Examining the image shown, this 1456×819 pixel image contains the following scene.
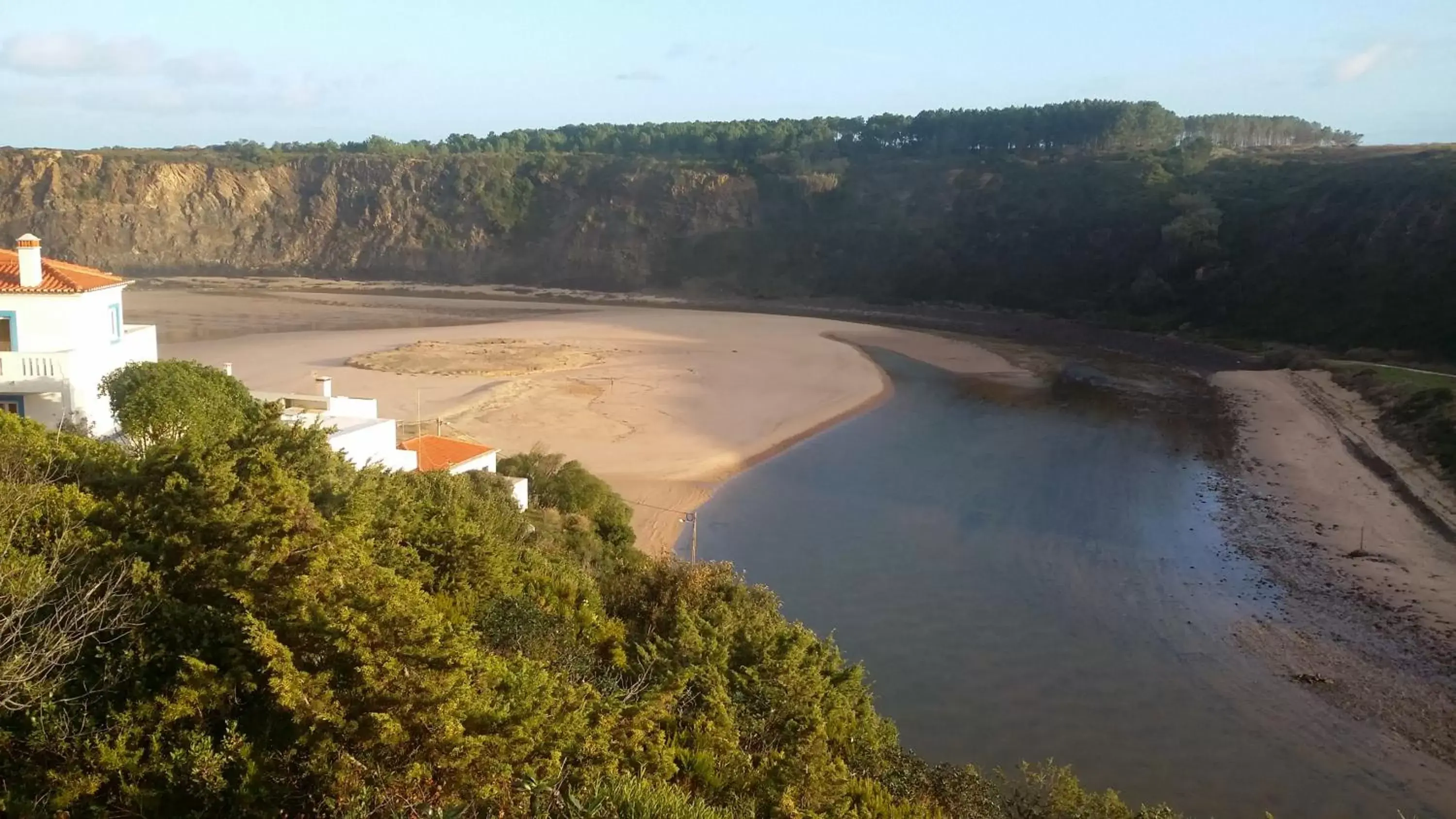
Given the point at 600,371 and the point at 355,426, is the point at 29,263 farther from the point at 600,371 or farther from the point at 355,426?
the point at 600,371

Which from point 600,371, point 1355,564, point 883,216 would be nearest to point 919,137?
point 883,216

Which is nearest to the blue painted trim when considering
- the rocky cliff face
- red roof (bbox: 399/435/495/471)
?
red roof (bbox: 399/435/495/471)

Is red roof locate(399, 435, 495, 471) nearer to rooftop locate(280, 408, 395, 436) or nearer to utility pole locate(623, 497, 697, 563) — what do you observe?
rooftop locate(280, 408, 395, 436)

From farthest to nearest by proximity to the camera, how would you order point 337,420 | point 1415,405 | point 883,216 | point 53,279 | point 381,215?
point 381,215 → point 883,216 → point 1415,405 → point 337,420 → point 53,279

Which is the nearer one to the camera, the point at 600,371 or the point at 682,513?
the point at 682,513

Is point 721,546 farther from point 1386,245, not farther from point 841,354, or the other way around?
point 1386,245

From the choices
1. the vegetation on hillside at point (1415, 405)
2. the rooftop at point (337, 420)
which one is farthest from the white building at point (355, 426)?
the vegetation on hillside at point (1415, 405)
